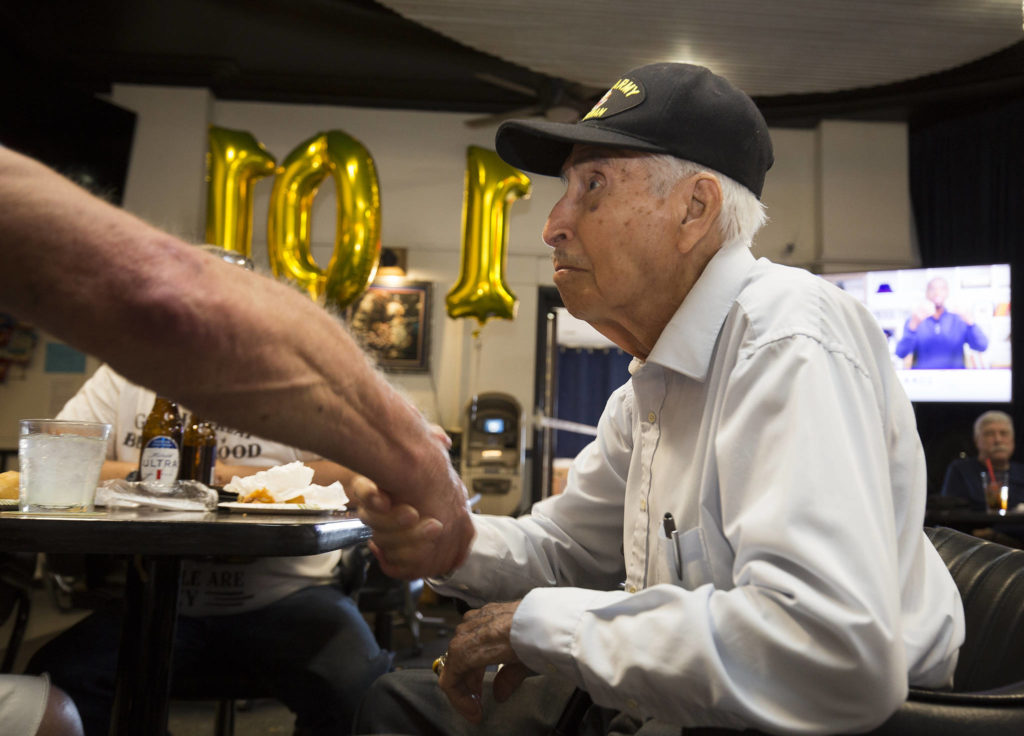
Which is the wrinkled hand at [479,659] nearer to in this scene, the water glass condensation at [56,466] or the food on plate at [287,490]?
the food on plate at [287,490]

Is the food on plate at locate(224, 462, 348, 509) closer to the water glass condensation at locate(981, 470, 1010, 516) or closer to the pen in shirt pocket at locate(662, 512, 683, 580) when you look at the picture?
the pen in shirt pocket at locate(662, 512, 683, 580)

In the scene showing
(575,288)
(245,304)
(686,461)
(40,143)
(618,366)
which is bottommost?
(686,461)

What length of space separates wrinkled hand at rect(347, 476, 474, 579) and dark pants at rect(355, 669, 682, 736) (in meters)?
0.19

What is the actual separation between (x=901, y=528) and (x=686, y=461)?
250mm

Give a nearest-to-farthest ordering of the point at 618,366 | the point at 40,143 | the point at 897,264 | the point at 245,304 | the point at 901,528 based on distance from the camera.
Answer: the point at 245,304
the point at 901,528
the point at 40,143
the point at 897,264
the point at 618,366

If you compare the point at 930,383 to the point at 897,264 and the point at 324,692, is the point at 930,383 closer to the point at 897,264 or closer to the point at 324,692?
the point at 897,264

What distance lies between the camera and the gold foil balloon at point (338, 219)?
538 cm

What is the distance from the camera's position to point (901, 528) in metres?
0.93

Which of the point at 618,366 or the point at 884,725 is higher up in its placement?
the point at 618,366

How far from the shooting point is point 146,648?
4.37 ft

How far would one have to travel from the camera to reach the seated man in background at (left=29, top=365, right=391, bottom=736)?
1683mm

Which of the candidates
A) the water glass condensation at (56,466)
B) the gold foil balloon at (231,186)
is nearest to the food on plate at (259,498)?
the water glass condensation at (56,466)

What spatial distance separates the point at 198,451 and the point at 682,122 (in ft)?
4.58

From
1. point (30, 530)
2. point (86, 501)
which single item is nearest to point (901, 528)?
point (30, 530)
